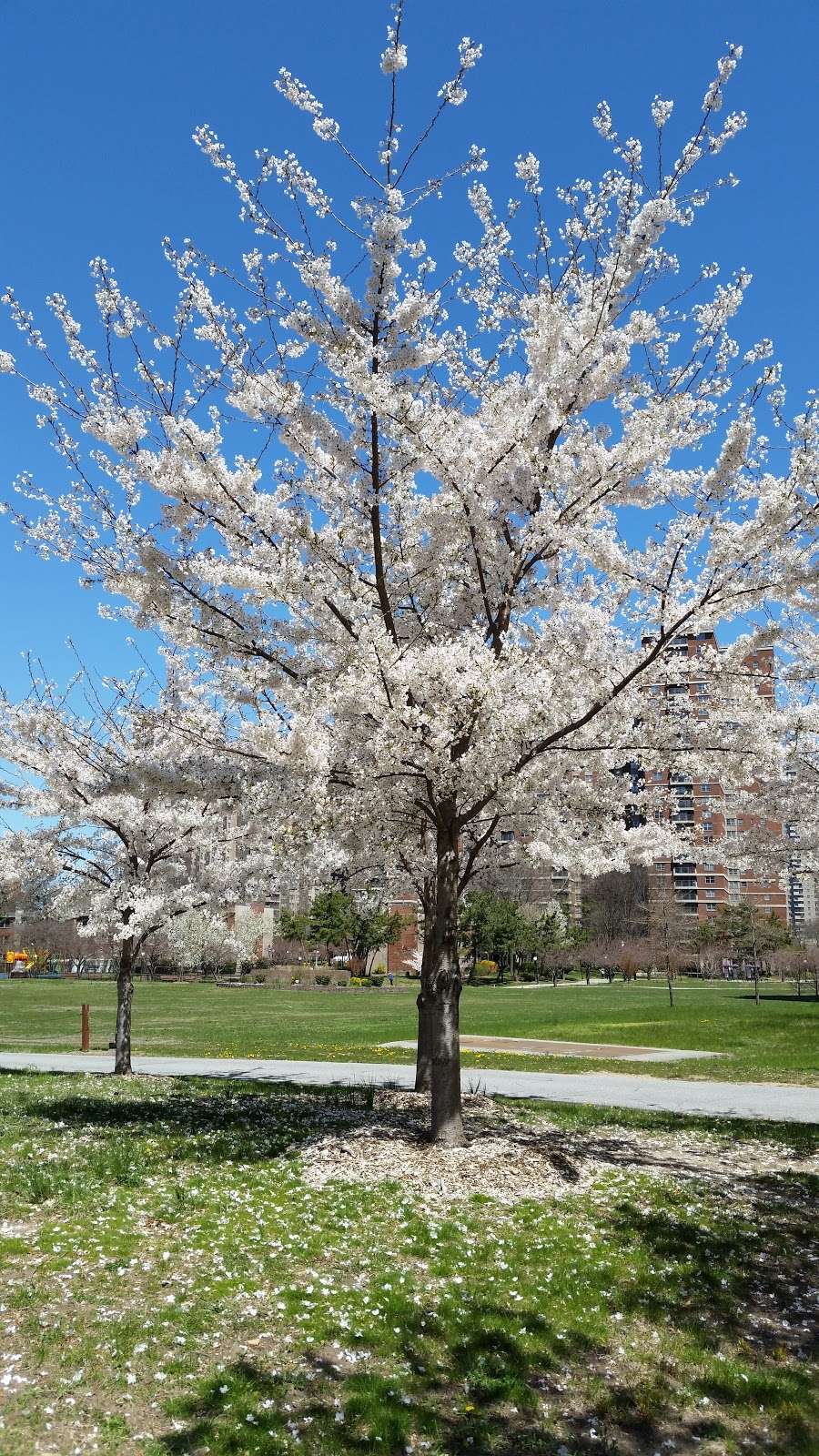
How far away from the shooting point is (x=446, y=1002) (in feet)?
30.3

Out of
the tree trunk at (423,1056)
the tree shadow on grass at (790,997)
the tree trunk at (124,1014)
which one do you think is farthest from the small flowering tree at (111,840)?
the tree shadow on grass at (790,997)

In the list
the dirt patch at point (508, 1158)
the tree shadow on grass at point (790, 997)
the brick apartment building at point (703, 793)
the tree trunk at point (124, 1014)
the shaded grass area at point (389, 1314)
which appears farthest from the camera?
the tree shadow on grass at point (790, 997)

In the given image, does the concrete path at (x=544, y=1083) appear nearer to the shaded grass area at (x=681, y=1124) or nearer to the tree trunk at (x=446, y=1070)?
the shaded grass area at (x=681, y=1124)

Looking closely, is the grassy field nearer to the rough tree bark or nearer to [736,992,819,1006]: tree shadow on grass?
[736,992,819,1006]: tree shadow on grass

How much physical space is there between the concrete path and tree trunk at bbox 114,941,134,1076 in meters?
0.97

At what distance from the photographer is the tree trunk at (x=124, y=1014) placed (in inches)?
617

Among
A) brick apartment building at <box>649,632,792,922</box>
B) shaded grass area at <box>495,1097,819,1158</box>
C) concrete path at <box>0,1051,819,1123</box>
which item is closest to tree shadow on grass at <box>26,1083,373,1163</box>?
concrete path at <box>0,1051,819,1123</box>

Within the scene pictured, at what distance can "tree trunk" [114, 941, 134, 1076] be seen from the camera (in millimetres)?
15672

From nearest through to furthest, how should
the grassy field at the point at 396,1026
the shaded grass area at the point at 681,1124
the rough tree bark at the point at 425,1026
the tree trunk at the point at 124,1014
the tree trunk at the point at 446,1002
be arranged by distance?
the tree trunk at the point at 446,1002
the shaded grass area at the point at 681,1124
the rough tree bark at the point at 425,1026
the tree trunk at the point at 124,1014
the grassy field at the point at 396,1026

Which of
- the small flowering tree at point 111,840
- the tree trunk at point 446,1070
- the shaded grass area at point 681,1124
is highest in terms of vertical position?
the small flowering tree at point 111,840

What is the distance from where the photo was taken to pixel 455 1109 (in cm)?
933

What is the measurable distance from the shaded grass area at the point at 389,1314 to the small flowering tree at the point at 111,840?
6135 mm

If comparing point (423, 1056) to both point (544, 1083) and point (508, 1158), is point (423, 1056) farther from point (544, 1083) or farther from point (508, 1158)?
point (544, 1083)

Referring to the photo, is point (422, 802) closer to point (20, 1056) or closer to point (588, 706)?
point (588, 706)
